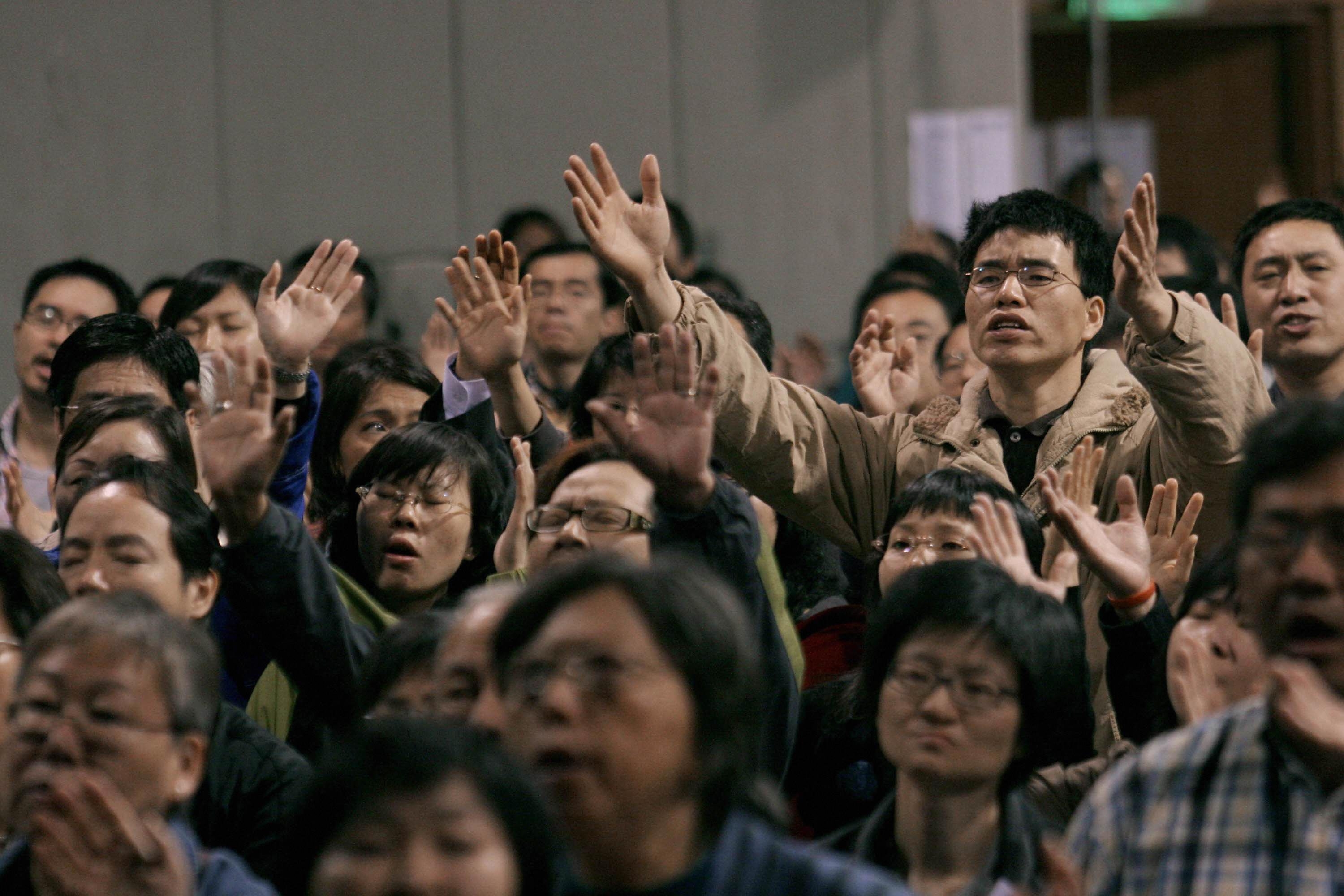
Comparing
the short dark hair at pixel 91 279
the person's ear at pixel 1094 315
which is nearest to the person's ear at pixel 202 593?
the person's ear at pixel 1094 315

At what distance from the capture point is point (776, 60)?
7.16 m

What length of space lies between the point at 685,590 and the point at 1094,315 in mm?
1904

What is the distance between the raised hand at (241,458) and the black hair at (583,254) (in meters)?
2.52

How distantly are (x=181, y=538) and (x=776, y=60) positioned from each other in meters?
4.74

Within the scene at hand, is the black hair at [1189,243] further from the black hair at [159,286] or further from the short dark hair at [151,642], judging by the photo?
the short dark hair at [151,642]

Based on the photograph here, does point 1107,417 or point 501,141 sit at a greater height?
point 501,141

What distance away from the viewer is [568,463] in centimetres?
317

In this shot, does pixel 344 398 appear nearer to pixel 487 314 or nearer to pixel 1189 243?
pixel 487 314

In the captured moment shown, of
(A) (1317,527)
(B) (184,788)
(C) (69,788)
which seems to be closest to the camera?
(A) (1317,527)

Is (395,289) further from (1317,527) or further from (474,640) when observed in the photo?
(1317,527)

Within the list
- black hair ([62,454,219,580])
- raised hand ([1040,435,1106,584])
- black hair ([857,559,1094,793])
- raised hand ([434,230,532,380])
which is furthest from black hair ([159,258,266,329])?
black hair ([857,559,1094,793])

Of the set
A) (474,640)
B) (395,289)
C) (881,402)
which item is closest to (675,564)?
(474,640)

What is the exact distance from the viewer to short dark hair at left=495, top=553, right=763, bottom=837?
1.81 metres

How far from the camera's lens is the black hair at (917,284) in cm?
498
